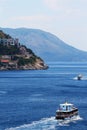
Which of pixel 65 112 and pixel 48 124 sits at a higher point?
pixel 65 112

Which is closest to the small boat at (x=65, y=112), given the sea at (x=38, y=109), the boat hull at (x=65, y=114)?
the boat hull at (x=65, y=114)

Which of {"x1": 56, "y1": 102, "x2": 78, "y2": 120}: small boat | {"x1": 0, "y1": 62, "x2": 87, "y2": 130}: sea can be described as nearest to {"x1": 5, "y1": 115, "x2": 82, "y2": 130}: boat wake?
{"x1": 0, "y1": 62, "x2": 87, "y2": 130}: sea

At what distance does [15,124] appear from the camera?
10188cm

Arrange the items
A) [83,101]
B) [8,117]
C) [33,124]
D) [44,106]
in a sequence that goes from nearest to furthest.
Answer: [33,124], [8,117], [44,106], [83,101]

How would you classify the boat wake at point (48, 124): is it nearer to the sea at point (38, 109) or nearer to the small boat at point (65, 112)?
the sea at point (38, 109)

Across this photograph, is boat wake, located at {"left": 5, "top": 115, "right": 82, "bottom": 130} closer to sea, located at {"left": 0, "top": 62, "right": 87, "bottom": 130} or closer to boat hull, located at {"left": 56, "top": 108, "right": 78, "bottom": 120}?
sea, located at {"left": 0, "top": 62, "right": 87, "bottom": 130}

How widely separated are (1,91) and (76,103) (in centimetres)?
4292

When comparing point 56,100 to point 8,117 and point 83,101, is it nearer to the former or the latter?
point 83,101

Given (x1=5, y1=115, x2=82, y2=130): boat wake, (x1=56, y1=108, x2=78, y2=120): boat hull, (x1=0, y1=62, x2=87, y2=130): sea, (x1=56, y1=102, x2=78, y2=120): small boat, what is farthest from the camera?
(x1=56, y1=102, x2=78, y2=120): small boat

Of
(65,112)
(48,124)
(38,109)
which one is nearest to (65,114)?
(65,112)

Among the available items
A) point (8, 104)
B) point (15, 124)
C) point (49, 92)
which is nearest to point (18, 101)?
point (8, 104)

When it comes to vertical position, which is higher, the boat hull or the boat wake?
the boat hull

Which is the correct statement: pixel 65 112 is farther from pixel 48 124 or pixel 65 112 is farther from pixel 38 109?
pixel 38 109

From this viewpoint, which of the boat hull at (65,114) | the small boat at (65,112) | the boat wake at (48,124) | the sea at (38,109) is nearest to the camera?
the boat wake at (48,124)
